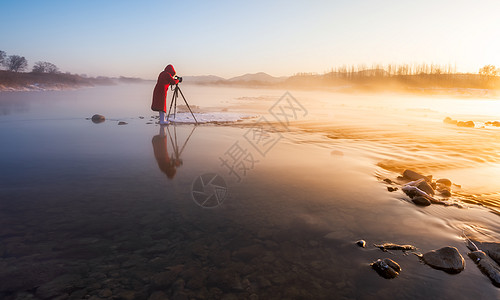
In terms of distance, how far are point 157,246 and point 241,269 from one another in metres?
1.30

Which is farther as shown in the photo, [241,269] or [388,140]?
[388,140]

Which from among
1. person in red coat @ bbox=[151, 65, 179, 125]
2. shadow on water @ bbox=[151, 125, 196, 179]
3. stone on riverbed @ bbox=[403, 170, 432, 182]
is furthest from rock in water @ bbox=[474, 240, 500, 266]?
person in red coat @ bbox=[151, 65, 179, 125]

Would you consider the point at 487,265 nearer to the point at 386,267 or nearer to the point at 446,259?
the point at 446,259

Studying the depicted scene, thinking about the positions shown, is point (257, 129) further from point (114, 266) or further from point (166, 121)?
point (114, 266)

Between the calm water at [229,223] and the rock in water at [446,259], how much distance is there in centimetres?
10

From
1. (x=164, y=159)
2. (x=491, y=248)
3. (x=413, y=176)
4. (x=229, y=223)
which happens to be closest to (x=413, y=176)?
(x=413, y=176)

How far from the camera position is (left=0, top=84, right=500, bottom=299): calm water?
3.39 m

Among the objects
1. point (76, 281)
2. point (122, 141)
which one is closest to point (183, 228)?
point (76, 281)

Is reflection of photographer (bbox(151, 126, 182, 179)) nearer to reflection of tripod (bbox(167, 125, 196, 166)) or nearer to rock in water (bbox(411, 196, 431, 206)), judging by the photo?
reflection of tripod (bbox(167, 125, 196, 166))

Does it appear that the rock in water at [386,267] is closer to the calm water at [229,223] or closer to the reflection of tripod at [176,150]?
the calm water at [229,223]

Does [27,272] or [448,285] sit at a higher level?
[27,272]

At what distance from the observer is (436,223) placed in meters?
4.90

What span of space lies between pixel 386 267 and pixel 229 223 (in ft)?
7.94

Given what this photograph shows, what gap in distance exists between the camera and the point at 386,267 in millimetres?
3639
